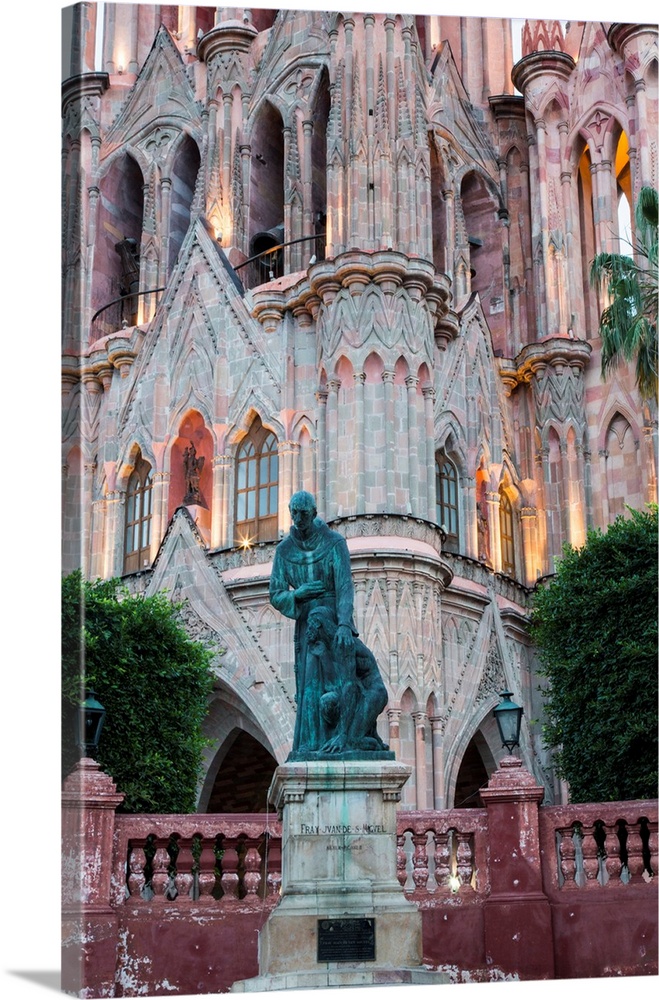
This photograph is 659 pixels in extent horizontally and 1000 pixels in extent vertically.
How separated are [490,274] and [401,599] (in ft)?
32.9

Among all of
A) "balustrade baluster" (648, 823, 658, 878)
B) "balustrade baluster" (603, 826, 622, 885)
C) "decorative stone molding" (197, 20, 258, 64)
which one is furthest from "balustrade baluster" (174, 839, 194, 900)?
Answer: "decorative stone molding" (197, 20, 258, 64)

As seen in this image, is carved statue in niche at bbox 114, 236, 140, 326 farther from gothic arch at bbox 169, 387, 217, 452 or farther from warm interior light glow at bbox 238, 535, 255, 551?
warm interior light glow at bbox 238, 535, 255, 551

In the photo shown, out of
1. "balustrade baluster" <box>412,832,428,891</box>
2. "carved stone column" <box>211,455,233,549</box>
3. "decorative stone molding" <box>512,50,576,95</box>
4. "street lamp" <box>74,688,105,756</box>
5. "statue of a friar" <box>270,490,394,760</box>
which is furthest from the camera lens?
"decorative stone molding" <box>512,50,576,95</box>

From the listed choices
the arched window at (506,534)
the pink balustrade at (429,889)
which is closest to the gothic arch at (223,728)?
the arched window at (506,534)

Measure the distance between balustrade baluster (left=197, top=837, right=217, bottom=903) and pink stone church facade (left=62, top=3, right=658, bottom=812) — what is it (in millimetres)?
11296

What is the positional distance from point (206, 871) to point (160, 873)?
419 mm

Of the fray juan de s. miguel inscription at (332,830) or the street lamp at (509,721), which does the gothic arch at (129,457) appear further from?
the fray juan de s. miguel inscription at (332,830)

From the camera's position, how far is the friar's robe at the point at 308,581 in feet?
43.7

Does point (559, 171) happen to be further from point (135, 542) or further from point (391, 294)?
point (135, 542)

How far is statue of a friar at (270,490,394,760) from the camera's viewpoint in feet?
43.1

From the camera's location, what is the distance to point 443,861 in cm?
1532

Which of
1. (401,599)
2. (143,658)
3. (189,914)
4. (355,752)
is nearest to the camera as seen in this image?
(355,752)

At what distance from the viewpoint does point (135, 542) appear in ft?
101

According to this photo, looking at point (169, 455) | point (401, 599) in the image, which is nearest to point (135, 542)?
point (169, 455)
